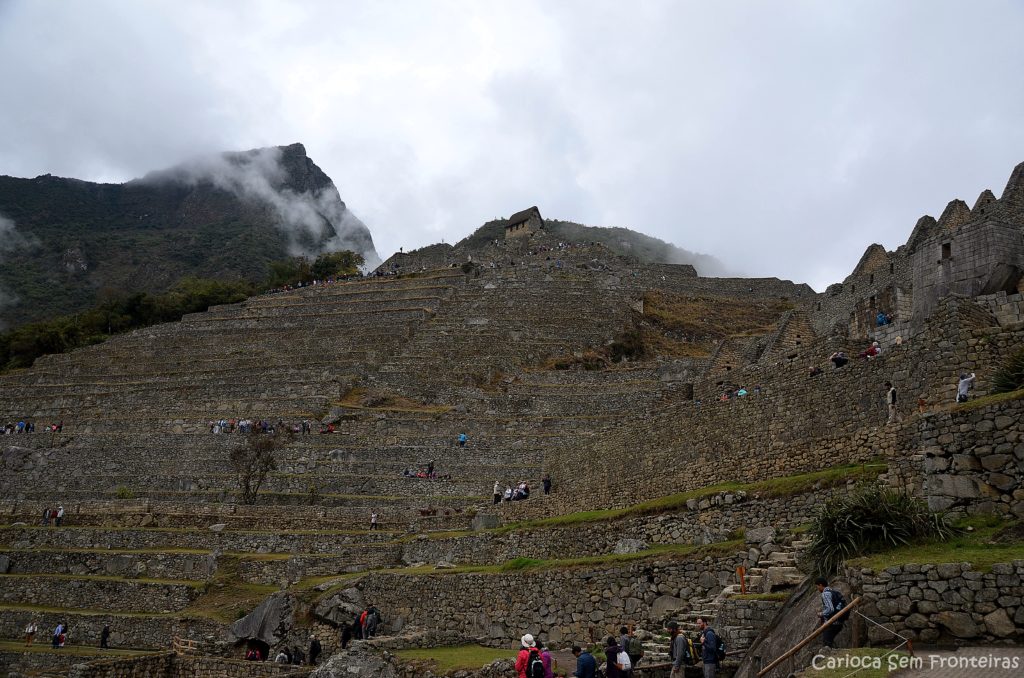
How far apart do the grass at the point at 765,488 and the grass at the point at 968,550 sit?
3.01 m

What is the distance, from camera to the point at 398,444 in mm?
37875

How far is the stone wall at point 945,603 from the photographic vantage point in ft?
29.2

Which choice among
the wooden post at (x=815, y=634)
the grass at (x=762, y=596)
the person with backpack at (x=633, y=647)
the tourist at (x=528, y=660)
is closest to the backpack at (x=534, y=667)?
the tourist at (x=528, y=660)

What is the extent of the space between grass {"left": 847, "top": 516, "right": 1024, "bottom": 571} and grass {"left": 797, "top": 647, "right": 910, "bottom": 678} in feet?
3.30

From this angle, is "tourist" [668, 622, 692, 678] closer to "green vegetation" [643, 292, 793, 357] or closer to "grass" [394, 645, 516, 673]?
"grass" [394, 645, 516, 673]

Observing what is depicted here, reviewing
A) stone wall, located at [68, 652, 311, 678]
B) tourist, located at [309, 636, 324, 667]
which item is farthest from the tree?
tourist, located at [309, 636, 324, 667]

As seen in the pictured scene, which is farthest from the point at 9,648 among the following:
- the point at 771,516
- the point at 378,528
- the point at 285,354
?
the point at 285,354

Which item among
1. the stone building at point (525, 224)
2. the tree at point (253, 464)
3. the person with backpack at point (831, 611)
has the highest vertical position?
the stone building at point (525, 224)

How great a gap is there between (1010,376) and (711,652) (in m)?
5.40

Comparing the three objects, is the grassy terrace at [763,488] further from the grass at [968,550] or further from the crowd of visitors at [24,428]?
the crowd of visitors at [24,428]

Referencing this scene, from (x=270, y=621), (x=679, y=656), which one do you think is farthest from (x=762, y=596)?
(x=270, y=621)

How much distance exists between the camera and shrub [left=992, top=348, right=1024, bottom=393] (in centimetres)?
1216

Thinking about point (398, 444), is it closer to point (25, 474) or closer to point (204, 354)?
point (25, 474)

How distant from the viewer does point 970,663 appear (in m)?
8.43
